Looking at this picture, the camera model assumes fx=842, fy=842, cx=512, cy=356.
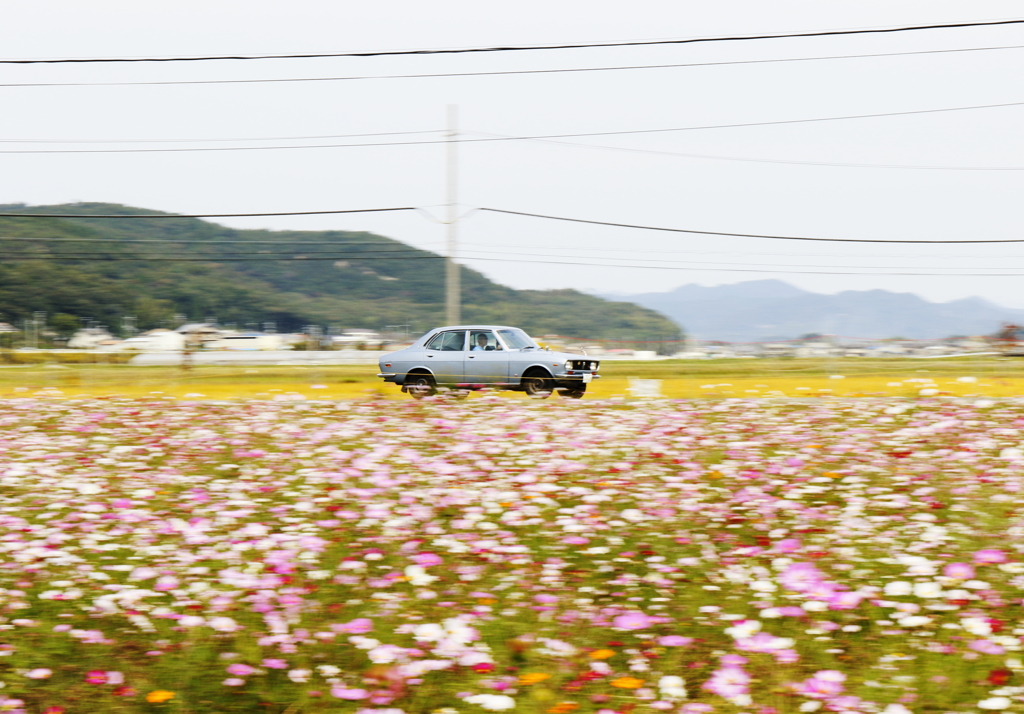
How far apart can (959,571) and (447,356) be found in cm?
1240

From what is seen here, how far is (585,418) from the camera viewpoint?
10.9 m

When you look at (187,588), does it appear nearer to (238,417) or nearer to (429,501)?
(429,501)

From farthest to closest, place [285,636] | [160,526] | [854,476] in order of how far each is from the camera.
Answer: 1. [854,476]
2. [160,526]
3. [285,636]

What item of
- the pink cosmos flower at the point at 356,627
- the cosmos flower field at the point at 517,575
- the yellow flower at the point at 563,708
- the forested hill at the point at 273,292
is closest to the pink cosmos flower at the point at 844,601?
the cosmos flower field at the point at 517,575

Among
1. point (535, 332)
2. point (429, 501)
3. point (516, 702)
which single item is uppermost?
point (535, 332)

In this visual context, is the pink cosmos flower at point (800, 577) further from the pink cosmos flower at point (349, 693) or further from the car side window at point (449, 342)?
the car side window at point (449, 342)

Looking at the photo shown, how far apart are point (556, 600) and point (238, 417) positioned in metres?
7.20

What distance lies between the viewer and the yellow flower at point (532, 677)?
4.23m

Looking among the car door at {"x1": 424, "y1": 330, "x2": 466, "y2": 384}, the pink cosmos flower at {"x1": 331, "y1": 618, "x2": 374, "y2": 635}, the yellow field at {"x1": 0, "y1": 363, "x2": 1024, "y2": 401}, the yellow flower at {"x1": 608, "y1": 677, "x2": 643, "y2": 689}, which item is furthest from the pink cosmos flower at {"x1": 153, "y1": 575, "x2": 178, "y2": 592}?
the car door at {"x1": 424, "y1": 330, "x2": 466, "y2": 384}

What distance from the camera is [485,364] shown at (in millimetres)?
16688

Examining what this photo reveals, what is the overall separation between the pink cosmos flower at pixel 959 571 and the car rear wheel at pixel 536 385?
11332 mm

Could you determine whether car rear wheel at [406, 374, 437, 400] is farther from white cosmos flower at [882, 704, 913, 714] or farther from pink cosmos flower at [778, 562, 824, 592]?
white cosmos flower at [882, 704, 913, 714]

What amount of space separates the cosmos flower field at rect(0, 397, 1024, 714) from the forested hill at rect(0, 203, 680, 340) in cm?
6132

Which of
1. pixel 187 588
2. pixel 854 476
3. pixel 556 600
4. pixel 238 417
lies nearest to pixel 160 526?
pixel 187 588
